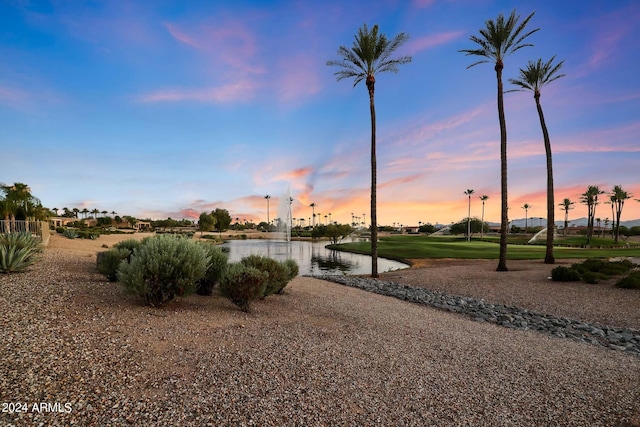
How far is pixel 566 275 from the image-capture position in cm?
1733

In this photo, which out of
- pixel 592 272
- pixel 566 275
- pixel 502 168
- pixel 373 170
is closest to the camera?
pixel 592 272

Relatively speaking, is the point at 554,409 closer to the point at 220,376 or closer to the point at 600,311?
the point at 220,376

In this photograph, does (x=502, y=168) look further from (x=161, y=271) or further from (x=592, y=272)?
(x=161, y=271)

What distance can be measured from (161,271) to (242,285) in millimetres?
2095

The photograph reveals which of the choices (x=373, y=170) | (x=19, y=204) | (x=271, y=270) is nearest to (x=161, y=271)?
(x=271, y=270)

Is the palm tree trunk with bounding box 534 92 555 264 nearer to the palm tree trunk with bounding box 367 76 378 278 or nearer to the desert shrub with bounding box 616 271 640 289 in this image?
the desert shrub with bounding box 616 271 640 289

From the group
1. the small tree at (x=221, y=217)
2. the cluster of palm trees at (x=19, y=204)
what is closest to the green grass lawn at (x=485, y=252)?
the cluster of palm trees at (x=19, y=204)

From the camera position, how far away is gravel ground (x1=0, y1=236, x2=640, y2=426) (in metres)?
4.07

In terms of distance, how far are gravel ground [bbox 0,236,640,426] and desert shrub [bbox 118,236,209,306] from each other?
0.45 m

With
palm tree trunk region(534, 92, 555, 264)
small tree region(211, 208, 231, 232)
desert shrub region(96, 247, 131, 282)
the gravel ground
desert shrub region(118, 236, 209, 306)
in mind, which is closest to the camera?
the gravel ground

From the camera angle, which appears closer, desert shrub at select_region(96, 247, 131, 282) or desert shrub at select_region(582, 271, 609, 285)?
desert shrub at select_region(96, 247, 131, 282)

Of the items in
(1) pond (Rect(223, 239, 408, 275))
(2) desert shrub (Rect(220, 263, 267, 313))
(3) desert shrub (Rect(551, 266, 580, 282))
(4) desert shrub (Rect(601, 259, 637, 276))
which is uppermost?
(2) desert shrub (Rect(220, 263, 267, 313))

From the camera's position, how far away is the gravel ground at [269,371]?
407 cm

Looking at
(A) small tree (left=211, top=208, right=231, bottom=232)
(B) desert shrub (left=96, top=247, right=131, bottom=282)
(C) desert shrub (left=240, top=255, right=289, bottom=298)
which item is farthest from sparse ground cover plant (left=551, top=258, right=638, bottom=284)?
(A) small tree (left=211, top=208, right=231, bottom=232)
